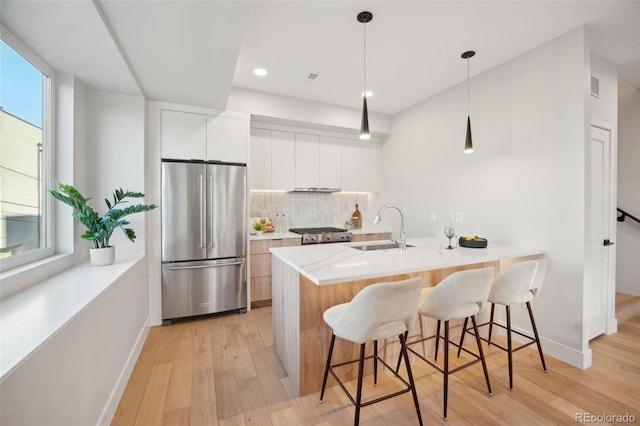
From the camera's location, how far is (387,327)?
61.1 inches

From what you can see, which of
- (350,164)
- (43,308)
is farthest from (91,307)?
(350,164)

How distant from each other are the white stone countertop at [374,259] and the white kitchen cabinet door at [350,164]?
2109mm

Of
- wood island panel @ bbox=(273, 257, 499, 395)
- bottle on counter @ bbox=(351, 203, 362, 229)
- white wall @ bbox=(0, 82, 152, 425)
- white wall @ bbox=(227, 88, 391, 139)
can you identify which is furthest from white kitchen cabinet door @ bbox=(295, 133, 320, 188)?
wood island panel @ bbox=(273, 257, 499, 395)

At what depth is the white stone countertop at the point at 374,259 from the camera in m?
1.61

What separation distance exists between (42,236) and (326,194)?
→ 11.3ft

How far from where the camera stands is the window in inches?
64.3

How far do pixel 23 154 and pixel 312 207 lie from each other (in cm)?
330

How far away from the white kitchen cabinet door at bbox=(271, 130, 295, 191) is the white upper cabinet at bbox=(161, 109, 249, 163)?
0.64 metres

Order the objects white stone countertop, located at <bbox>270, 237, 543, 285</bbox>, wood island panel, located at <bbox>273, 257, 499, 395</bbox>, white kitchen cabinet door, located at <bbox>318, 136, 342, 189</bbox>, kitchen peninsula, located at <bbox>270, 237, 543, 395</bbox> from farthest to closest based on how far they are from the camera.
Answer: white kitchen cabinet door, located at <bbox>318, 136, 342, 189</bbox>, wood island panel, located at <bbox>273, 257, 499, 395</bbox>, kitchen peninsula, located at <bbox>270, 237, 543, 395</bbox>, white stone countertop, located at <bbox>270, 237, 543, 285</bbox>

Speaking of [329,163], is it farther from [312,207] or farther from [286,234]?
[286,234]

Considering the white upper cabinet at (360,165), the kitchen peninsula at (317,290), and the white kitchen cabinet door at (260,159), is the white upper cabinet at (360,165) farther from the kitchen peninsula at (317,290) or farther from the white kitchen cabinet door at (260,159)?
the kitchen peninsula at (317,290)

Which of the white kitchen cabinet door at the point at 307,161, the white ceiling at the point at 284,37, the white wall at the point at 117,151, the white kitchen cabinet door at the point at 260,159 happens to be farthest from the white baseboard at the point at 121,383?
the white kitchen cabinet door at the point at 307,161

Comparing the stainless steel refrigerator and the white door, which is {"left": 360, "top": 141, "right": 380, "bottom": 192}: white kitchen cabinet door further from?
the white door

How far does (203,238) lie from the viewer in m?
3.14
